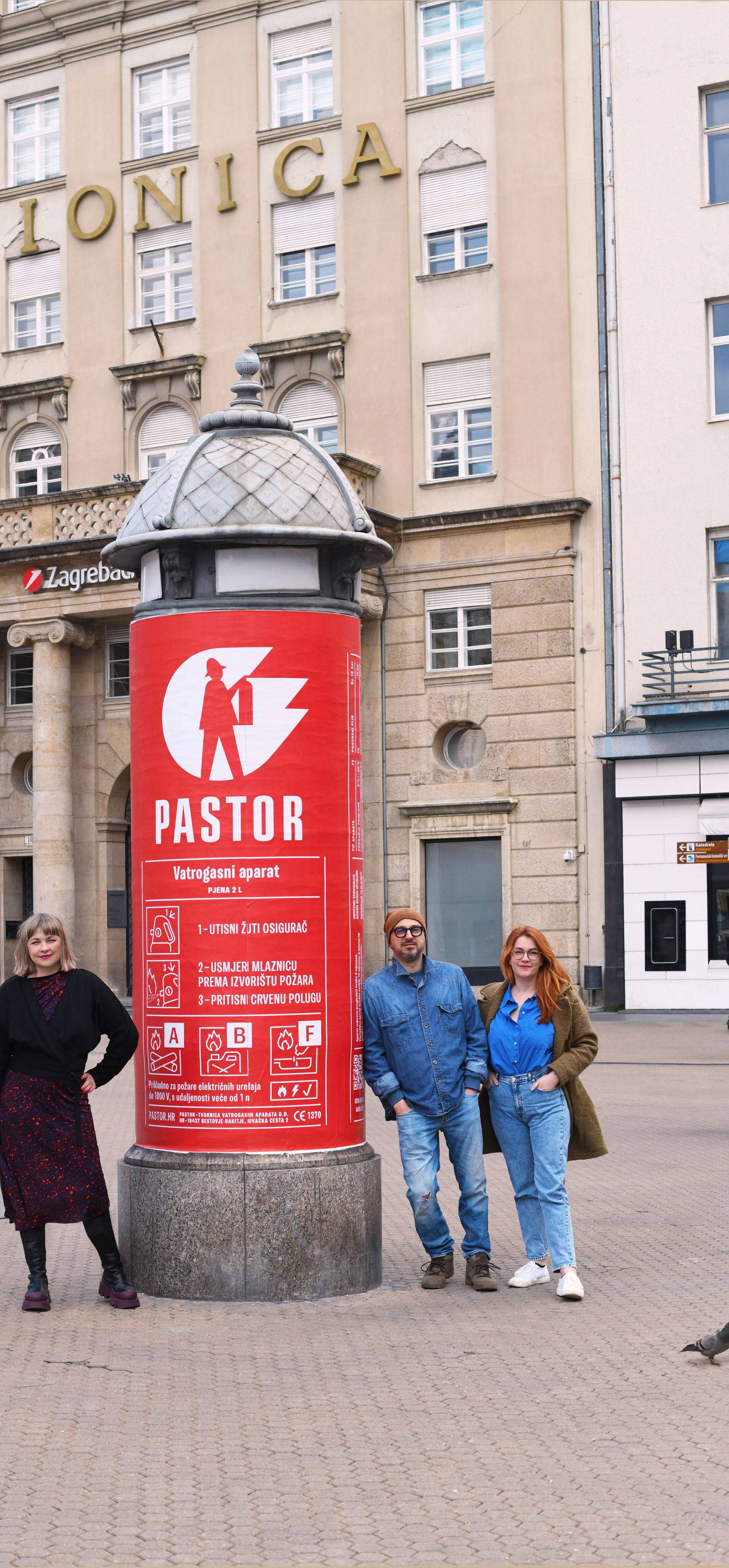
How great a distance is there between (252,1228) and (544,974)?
1708 mm

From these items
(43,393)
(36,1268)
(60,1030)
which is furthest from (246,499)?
(43,393)

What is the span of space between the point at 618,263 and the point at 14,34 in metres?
14.1

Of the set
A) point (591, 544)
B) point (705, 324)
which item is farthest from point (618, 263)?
point (591, 544)

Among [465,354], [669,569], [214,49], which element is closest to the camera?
[669,569]

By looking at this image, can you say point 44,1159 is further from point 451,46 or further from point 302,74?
point 302,74

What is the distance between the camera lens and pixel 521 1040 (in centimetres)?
832

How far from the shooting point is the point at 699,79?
→ 29.2 metres

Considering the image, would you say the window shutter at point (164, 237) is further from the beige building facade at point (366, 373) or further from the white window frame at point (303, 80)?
the white window frame at point (303, 80)

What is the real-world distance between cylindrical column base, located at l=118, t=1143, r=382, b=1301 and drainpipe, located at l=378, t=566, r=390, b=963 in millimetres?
23223

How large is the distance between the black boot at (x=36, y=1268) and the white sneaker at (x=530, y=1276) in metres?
2.09

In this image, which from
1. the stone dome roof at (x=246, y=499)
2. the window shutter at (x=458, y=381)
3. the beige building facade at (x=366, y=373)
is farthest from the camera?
the window shutter at (x=458, y=381)

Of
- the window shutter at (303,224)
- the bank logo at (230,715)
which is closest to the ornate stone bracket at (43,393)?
the window shutter at (303,224)

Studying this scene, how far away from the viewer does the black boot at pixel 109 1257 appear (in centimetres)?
809

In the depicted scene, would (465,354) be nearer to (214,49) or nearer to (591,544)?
(591,544)
